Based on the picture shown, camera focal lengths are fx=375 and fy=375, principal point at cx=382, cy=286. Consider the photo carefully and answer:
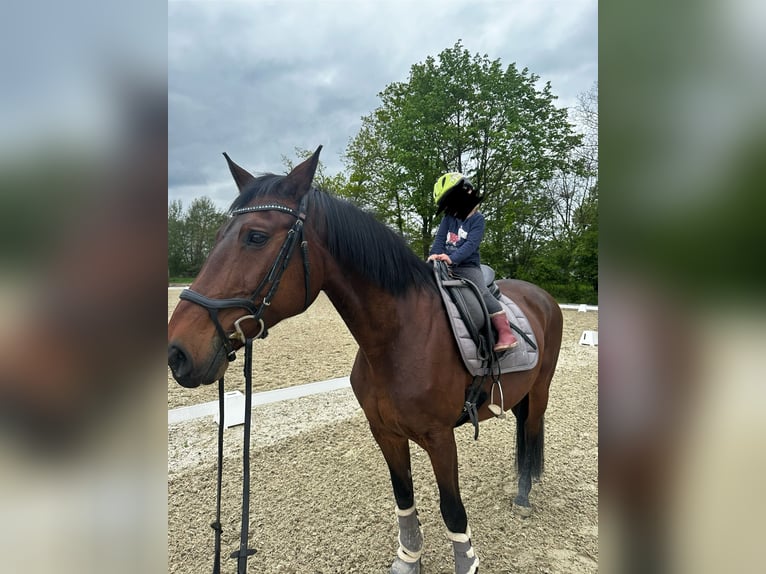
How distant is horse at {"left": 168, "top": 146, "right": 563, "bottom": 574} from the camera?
1.62 metres

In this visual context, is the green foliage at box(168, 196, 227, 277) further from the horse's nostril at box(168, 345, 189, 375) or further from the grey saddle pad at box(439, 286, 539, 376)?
the grey saddle pad at box(439, 286, 539, 376)

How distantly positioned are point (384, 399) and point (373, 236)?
0.99 metres

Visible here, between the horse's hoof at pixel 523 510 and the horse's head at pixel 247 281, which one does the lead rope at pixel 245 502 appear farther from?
the horse's hoof at pixel 523 510

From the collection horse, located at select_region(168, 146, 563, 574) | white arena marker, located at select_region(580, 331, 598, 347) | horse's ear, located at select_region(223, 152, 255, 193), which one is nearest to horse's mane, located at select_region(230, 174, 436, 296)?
horse, located at select_region(168, 146, 563, 574)

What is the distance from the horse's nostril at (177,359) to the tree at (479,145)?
17494mm

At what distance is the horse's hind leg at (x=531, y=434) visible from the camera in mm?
3525

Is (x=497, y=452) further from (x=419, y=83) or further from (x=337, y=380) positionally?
(x=419, y=83)

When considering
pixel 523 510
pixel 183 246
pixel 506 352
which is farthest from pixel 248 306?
pixel 523 510

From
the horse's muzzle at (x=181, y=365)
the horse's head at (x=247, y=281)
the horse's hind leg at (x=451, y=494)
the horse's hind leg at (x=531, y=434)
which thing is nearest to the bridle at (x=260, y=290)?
the horse's head at (x=247, y=281)

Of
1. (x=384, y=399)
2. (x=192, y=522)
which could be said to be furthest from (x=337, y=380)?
(x=384, y=399)

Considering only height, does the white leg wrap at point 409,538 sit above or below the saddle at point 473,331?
below
